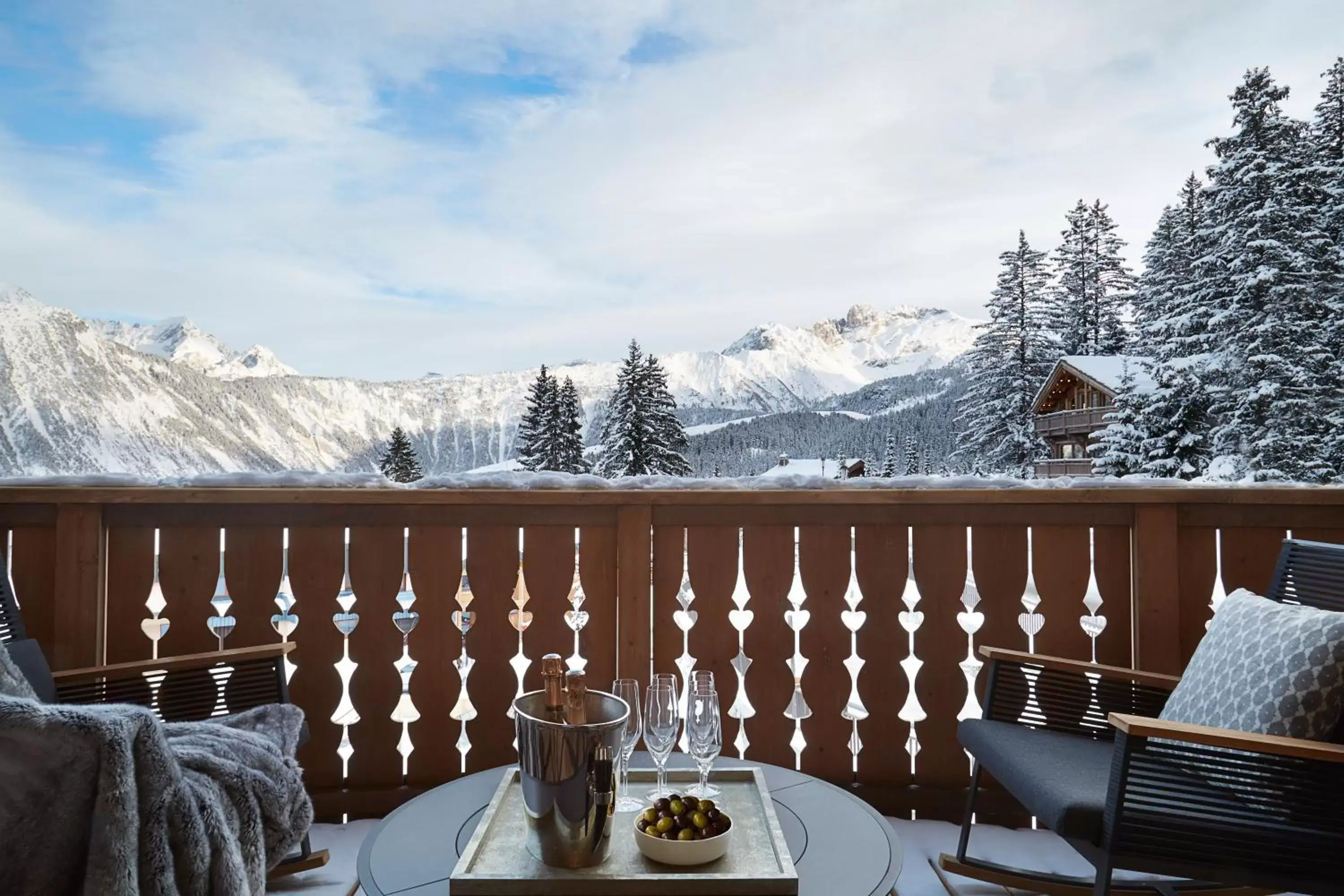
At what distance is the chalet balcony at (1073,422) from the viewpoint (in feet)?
10.7

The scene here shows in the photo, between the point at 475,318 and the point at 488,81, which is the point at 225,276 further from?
the point at 488,81

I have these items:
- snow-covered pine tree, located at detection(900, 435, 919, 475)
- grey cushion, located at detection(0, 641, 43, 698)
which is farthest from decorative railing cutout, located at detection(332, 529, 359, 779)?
snow-covered pine tree, located at detection(900, 435, 919, 475)

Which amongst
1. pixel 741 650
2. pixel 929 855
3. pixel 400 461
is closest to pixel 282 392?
pixel 400 461

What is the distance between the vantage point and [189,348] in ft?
10.6

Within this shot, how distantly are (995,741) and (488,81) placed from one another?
10.3ft

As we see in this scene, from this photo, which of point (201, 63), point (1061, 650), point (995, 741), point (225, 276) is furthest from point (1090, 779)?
point (201, 63)

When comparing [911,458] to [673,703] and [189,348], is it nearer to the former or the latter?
[673,703]

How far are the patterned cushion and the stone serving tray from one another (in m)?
1.05

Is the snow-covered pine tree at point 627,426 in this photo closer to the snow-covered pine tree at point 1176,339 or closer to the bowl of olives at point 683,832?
the bowl of olives at point 683,832

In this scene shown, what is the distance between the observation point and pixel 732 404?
3412 mm

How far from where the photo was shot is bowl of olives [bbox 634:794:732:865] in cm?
117

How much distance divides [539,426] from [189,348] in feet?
4.82

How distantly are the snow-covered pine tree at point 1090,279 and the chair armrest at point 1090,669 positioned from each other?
185 cm

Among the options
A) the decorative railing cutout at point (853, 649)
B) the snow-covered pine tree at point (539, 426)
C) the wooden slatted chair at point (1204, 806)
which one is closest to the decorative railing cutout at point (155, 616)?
the snow-covered pine tree at point (539, 426)
